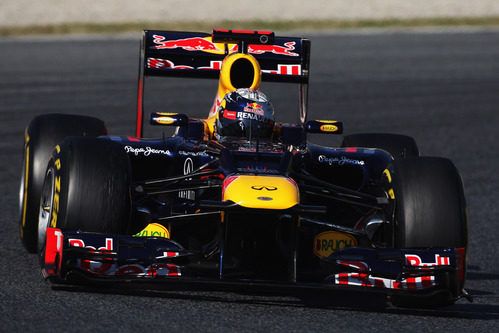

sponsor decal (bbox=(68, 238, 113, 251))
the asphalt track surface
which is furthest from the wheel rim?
sponsor decal (bbox=(68, 238, 113, 251))

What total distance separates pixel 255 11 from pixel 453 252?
28553 millimetres

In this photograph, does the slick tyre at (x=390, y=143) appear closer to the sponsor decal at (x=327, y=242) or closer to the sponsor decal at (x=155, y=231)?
the sponsor decal at (x=327, y=242)

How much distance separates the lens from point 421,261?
6180mm

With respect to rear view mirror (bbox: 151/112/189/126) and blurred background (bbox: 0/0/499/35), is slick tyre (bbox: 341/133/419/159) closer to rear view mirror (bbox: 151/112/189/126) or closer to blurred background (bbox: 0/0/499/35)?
rear view mirror (bbox: 151/112/189/126)

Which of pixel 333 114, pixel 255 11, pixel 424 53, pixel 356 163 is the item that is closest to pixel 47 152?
pixel 356 163

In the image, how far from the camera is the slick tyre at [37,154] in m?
7.58

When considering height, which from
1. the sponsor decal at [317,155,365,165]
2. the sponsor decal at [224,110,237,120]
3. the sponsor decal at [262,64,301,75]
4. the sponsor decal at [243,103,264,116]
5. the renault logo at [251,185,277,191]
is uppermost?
the sponsor decal at [262,64,301,75]

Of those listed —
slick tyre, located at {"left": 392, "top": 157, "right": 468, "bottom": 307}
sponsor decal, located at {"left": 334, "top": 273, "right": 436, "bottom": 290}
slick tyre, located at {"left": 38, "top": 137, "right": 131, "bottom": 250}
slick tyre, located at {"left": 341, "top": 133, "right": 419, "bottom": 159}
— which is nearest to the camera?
sponsor decal, located at {"left": 334, "top": 273, "right": 436, "bottom": 290}

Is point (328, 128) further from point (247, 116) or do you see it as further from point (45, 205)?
point (45, 205)

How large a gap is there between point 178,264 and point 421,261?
137 centimetres

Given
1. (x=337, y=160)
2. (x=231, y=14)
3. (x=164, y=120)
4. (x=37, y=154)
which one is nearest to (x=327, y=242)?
(x=337, y=160)

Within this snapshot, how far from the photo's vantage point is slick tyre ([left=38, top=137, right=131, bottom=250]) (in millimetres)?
6246

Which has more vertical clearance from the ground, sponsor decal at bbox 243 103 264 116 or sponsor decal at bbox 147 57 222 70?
sponsor decal at bbox 147 57 222 70

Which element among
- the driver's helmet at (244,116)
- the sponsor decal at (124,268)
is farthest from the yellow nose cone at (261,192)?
the driver's helmet at (244,116)
